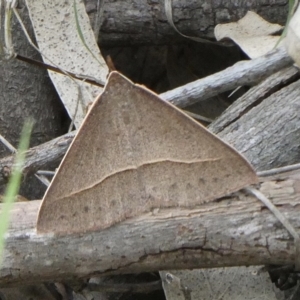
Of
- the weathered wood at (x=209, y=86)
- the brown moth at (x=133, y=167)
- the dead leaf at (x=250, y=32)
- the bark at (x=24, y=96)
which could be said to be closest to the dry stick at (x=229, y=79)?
the weathered wood at (x=209, y=86)

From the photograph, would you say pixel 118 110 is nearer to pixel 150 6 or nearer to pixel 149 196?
pixel 149 196

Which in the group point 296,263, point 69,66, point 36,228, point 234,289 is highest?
point 69,66

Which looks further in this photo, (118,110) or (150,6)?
(150,6)

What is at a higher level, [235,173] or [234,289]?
[235,173]

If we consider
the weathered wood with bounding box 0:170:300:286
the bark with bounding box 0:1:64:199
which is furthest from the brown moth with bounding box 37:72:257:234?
the bark with bounding box 0:1:64:199

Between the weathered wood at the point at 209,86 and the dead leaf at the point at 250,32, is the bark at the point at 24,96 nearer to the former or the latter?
the weathered wood at the point at 209,86

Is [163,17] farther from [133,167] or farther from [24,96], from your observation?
[133,167]

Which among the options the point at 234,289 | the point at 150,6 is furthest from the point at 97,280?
the point at 150,6
